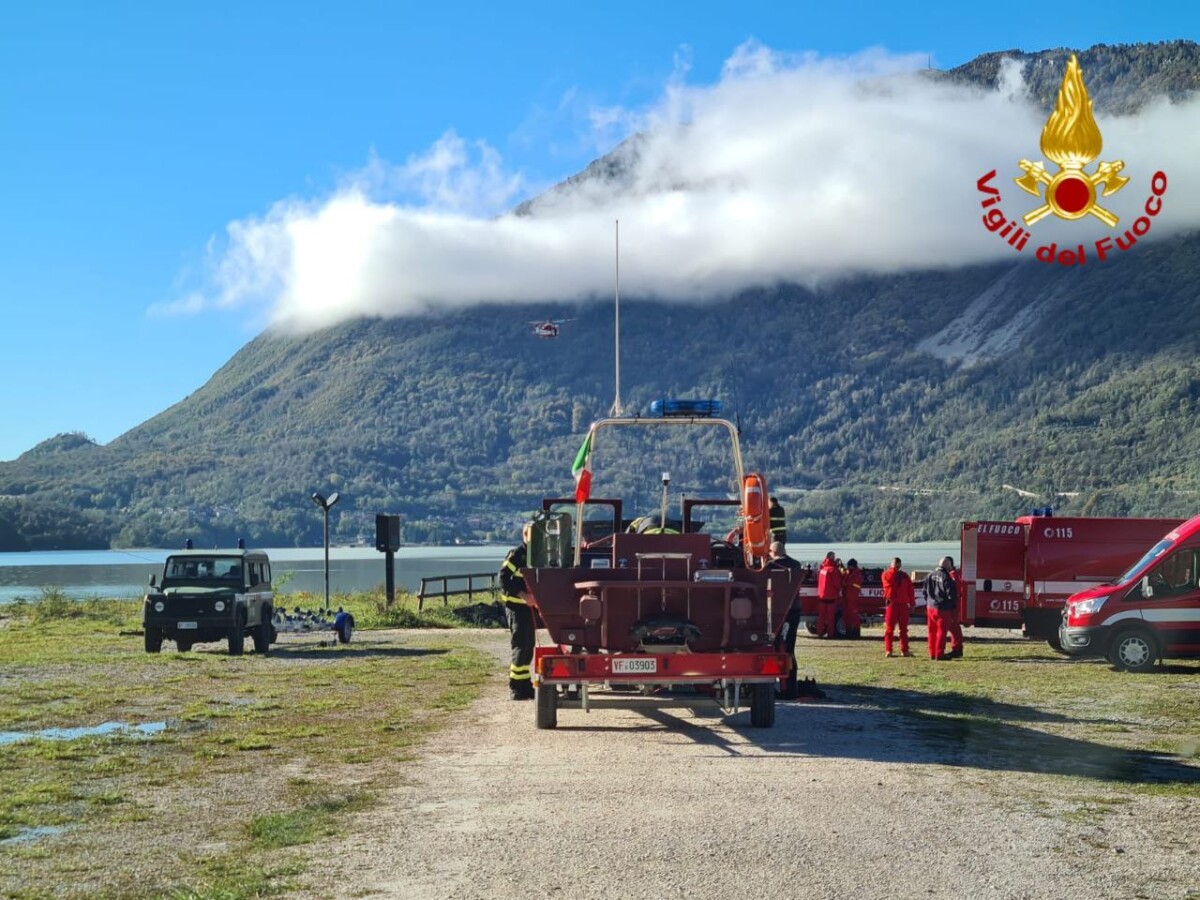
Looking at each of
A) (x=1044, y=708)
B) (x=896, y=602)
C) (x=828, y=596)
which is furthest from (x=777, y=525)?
(x=828, y=596)

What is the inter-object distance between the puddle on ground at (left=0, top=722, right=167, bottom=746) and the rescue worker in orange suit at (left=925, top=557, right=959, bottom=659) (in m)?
13.5

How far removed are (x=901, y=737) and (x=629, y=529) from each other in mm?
4723

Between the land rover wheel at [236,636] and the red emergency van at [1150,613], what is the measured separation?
44.1 feet

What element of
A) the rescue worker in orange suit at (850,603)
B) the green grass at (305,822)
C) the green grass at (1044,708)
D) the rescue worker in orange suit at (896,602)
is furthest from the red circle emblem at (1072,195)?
the green grass at (305,822)

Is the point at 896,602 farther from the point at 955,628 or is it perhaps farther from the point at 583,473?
the point at 583,473

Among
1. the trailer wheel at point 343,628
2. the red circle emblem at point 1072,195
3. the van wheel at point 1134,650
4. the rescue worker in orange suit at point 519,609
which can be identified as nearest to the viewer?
the rescue worker in orange suit at point 519,609

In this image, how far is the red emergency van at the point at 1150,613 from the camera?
21562 millimetres

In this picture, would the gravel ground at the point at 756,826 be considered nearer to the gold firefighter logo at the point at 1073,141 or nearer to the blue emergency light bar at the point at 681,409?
the blue emergency light bar at the point at 681,409

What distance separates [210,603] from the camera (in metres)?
25.6

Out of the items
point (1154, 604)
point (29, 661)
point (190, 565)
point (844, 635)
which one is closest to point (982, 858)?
point (1154, 604)

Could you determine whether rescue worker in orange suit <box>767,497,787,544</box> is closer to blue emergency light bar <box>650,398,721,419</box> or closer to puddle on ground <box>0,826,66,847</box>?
blue emergency light bar <box>650,398,721,419</box>

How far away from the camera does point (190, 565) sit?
26844 millimetres

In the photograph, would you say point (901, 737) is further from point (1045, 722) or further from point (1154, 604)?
point (1154, 604)

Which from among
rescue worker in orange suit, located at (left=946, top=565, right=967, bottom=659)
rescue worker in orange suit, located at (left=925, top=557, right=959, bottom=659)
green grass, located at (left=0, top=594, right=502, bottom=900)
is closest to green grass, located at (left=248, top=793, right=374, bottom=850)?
green grass, located at (left=0, top=594, right=502, bottom=900)
